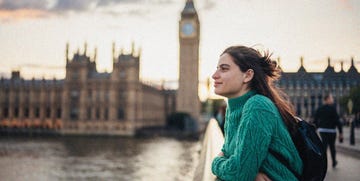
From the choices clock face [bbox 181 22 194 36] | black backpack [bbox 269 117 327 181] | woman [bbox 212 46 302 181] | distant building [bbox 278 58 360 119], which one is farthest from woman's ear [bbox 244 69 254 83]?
clock face [bbox 181 22 194 36]

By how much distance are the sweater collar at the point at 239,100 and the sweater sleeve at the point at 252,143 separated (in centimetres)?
24

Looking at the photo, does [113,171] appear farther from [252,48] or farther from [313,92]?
[252,48]

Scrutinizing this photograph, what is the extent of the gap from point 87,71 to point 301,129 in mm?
57833

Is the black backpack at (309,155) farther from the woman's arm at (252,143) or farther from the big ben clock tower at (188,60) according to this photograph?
the big ben clock tower at (188,60)

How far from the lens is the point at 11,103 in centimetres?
6191

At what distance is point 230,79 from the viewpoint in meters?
2.03

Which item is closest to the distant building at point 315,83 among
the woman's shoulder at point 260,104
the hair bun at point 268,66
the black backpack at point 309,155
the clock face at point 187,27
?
the hair bun at point 268,66

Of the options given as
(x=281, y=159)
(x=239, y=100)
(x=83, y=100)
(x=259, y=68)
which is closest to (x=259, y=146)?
(x=281, y=159)

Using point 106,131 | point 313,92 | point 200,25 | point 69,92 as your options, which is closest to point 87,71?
point 69,92

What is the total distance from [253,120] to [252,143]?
0.10 m

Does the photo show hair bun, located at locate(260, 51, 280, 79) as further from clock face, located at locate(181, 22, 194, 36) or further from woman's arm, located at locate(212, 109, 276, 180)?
clock face, located at locate(181, 22, 194, 36)

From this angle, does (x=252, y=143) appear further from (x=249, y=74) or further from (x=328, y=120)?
(x=328, y=120)

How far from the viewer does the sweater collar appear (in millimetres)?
2021

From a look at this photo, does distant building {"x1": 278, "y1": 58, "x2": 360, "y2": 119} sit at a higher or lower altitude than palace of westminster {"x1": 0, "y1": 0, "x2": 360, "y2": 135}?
higher
